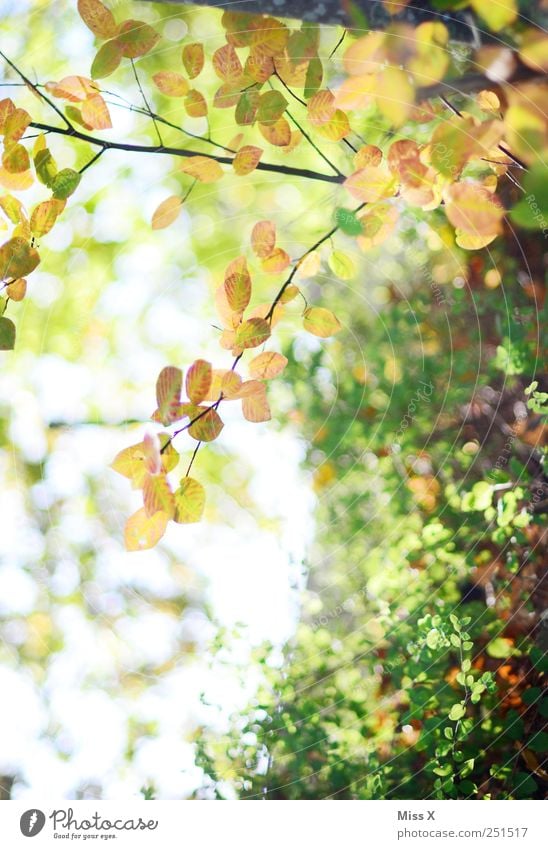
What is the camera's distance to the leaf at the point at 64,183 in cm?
52

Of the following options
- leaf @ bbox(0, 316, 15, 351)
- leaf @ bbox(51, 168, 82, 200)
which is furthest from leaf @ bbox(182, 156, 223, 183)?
leaf @ bbox(0, 316, 15, 351)

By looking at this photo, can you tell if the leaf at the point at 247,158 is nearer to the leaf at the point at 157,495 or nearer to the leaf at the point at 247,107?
the leaf at the point at 247,107

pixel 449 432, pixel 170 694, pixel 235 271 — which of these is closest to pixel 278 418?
pixel 449 432

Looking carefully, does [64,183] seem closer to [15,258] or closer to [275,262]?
[15,258]

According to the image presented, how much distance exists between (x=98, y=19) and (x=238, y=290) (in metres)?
0.23

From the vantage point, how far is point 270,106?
1.80ft

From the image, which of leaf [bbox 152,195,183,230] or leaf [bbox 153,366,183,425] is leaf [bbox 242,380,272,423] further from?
leaf [bbox 152,195,183,230]

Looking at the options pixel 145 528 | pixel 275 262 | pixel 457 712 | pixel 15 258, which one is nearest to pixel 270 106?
pixel 275 262

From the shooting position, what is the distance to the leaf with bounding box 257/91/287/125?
21.5 inches

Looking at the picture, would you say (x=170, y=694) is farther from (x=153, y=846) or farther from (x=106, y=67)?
(x=106, y=67)

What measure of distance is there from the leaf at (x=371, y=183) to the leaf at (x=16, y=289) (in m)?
0.26

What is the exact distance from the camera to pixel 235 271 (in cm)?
52

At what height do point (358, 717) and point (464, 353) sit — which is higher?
point (464, 353)

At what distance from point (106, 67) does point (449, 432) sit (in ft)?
1.83
